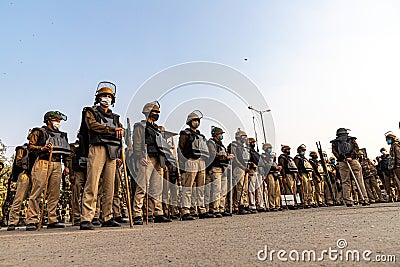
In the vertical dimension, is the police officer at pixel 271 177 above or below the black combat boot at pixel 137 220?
above

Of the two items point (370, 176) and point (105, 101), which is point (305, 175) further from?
point (105, 101)

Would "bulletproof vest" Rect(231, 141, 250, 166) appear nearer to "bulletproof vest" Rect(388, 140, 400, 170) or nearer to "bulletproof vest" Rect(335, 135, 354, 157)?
"bulletproof vest" Rect(335, 135, 354, 157)

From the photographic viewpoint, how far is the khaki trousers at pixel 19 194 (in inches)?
302

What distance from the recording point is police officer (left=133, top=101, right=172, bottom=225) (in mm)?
7195

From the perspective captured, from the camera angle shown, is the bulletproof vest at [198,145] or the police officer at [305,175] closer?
the bulletproof vest at [198,145]

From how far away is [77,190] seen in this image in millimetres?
8742

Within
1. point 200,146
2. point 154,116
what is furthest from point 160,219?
point 154,116

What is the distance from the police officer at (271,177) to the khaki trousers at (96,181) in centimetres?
682

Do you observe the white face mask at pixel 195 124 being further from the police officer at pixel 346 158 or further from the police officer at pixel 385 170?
the police officer at pixel 385 170

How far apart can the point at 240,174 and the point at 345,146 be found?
9.94ft

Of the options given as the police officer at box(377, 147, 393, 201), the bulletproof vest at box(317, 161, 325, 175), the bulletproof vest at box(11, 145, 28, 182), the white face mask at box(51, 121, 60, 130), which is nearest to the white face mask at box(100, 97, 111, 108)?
the white face mask at box(51, 121, 60, 130)

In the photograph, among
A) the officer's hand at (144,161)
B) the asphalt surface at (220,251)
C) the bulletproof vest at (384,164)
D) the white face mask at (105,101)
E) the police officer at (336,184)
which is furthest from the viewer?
the police officer at (336,184)

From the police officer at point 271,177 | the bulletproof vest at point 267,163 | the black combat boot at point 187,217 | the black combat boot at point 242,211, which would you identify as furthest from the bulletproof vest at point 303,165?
the black combat boot at point 187,217

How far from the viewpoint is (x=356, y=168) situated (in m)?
10.7
